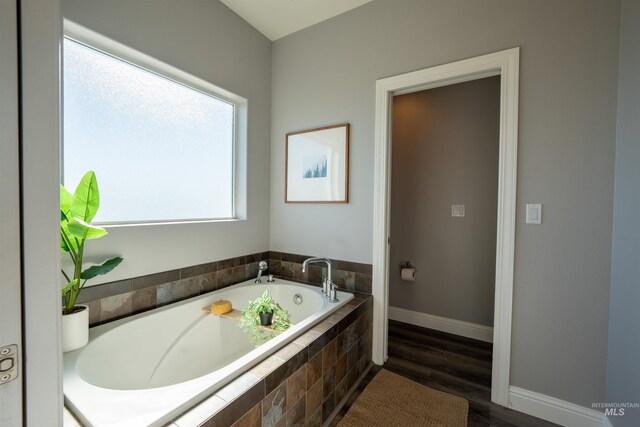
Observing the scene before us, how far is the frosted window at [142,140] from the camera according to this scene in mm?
1516

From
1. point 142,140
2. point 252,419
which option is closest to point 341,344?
point 252,419

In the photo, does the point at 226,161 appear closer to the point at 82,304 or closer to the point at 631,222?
the point at 82,304

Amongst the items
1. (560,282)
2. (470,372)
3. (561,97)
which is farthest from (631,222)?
(470,372)

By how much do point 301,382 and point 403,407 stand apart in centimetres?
81

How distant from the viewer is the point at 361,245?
2.25 metres

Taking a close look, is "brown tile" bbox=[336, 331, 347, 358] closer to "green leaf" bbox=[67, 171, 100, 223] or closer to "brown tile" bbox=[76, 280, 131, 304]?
"brown tile" bbox=[76, 280, 131, 304]

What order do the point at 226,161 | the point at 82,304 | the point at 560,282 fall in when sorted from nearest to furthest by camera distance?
the point at 82,304 → the point at 560,282 → the point at 226,161

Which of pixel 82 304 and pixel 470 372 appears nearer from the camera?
pixel 82 304

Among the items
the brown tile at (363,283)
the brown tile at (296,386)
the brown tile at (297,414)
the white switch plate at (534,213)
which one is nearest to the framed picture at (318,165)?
the brown tile at (363,283)

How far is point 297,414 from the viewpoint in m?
1.31

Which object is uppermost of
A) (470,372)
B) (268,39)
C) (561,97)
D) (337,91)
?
(268,39)

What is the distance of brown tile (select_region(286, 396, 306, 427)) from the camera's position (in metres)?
1.27

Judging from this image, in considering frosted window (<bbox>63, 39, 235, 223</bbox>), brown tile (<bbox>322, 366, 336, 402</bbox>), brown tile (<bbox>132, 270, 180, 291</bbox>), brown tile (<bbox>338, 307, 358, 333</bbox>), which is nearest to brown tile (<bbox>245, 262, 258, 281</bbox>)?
frosted window (<bbox>63, 39, 235, 223</bbox>)

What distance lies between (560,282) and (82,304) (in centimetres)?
273
